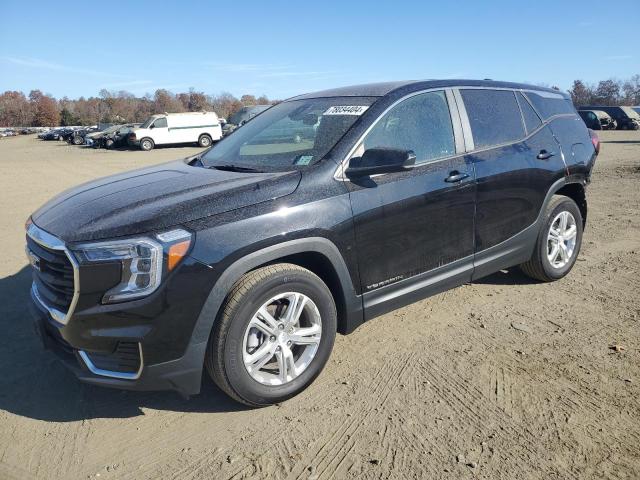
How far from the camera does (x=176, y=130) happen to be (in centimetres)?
2898

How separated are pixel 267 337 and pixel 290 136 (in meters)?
1.59

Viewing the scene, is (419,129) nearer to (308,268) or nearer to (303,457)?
(308,268)

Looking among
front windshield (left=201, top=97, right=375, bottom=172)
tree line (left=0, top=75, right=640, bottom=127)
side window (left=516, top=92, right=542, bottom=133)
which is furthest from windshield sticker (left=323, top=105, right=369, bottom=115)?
tree line (left=0, top=75, right=640, bottom=127)

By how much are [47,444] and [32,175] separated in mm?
14561

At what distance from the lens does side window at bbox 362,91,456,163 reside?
345cm

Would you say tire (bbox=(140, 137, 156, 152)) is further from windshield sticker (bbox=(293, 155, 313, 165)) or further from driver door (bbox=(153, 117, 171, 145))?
windshield sticker (bbox=(293, 155, 313, 165))

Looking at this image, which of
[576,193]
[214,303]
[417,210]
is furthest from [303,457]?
[576,193]

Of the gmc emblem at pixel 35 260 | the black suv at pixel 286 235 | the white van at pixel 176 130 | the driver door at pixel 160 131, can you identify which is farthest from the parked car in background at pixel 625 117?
the gmc emblem at pixel 35 260

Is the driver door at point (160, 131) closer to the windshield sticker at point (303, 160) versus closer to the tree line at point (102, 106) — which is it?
the windshield sticker at point (303, 160)

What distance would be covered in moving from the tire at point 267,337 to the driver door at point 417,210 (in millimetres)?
398

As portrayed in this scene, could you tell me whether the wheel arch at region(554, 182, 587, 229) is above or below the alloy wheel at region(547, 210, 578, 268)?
above

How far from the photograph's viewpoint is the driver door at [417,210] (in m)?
3.26

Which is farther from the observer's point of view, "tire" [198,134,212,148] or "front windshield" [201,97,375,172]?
"tire" [198,134,212,148]

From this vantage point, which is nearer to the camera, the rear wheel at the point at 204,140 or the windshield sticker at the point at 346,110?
the windshield sticker at the point at 346,110
